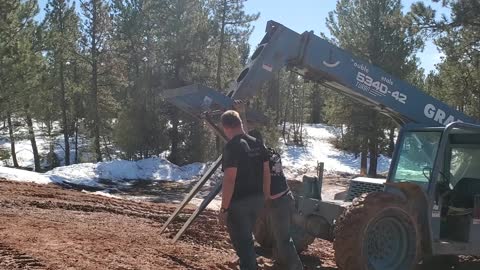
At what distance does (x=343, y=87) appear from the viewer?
8008mm

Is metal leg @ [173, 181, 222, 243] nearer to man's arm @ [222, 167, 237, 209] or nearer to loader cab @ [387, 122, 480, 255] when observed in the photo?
man's arm @ [222, 167, 237, 209]

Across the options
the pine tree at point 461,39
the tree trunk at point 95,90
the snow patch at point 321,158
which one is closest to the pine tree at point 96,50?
the tree trunk at point 95,90

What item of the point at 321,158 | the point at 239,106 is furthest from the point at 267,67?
the point at 321,158

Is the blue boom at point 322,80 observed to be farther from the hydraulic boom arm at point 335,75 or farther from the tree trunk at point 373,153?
the tree trunk at point 373,153

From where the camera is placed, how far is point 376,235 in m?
6.67

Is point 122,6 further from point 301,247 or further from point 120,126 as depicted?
point 301,247

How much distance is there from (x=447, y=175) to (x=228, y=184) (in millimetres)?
3744

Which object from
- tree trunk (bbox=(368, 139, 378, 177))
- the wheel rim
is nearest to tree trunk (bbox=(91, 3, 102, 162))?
tree trunk (bbox=(368, 139, 378, 177))

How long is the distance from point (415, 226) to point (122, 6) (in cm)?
2696

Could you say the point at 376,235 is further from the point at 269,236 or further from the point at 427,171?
the point at 269,236

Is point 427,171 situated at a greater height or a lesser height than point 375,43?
lesser

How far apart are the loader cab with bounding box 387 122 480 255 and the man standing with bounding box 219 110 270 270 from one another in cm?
282

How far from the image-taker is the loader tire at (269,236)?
8.19m

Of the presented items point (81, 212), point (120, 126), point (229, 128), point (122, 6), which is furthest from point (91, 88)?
point (229, 128)
